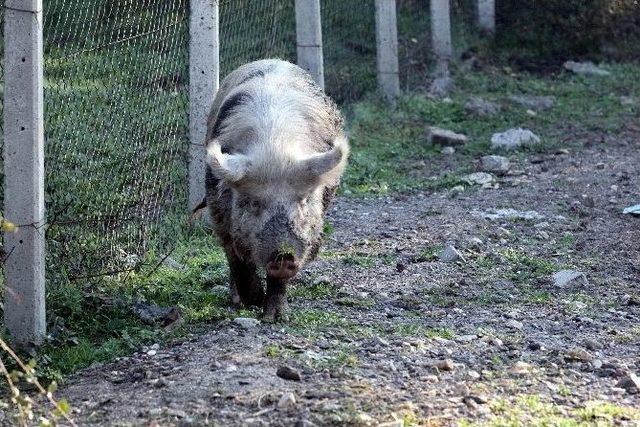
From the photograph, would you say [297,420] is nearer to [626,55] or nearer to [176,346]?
[176,346]

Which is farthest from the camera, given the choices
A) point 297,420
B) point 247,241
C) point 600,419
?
point 247,241

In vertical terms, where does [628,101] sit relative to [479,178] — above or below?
above

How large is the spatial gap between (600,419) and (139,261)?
2.99 metres

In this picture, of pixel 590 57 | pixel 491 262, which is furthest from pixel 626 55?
pixel 491 262

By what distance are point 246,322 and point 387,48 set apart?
6.47 metres

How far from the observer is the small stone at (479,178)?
9.35 metres

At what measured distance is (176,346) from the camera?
553 cm

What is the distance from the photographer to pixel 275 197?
5.82 metres

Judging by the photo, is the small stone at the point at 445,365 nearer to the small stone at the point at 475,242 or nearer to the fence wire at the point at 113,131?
the fence wire at the point at 113,131

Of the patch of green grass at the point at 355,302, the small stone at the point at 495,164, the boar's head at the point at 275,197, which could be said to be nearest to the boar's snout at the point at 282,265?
the boar's head at the point at 275,197

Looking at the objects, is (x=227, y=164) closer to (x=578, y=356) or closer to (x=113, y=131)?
(x=113, y=131)

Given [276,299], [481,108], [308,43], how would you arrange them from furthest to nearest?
[481,108] < [308,43] < [276,299]

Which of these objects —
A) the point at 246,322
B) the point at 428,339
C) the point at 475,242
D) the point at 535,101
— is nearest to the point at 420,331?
the point at 428,339

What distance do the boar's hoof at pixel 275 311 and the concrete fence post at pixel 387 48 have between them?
6118 mm
